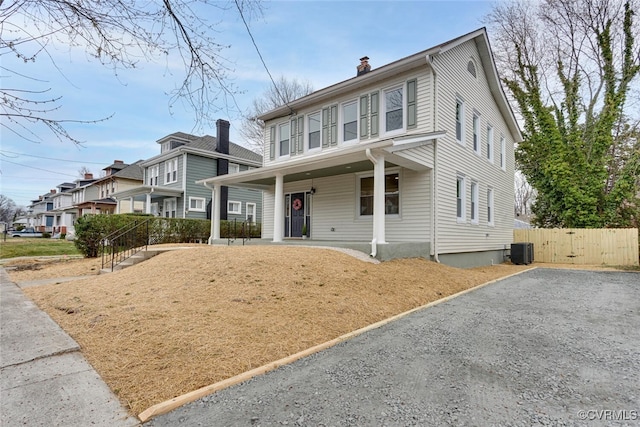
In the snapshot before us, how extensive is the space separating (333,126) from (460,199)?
517 cm

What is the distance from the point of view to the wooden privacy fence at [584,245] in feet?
45.5

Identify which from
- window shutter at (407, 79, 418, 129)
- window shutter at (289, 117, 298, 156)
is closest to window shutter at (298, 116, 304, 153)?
window shutter at (289, 117, 298, 156)

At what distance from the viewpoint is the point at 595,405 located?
256cm

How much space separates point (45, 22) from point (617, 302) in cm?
968

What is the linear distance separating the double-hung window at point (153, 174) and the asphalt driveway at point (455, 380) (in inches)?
902

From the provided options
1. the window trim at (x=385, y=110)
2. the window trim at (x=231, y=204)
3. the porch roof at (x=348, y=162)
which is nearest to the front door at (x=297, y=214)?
the porch roof at (x=348, y=162)

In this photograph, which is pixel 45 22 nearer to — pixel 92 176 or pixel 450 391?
pixel 450 391

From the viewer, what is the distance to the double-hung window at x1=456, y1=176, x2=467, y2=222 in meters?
→ 11.3

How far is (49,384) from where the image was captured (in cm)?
281

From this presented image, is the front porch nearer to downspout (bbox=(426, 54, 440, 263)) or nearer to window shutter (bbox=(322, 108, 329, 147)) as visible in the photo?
downspout (bbox=(426, 54, 440, 263))

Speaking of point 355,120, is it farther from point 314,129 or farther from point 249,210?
point 249,210

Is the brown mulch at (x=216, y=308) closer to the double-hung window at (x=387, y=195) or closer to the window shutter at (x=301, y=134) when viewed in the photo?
the double-hung window at (x=387, y=195)

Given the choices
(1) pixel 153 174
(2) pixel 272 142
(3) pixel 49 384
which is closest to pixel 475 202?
(2) pixel 272 142

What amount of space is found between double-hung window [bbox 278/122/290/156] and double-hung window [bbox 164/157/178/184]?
34.1 feet
